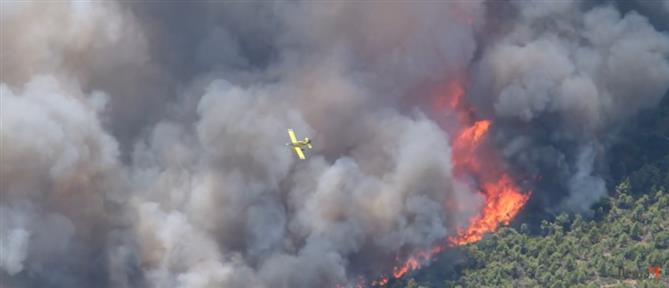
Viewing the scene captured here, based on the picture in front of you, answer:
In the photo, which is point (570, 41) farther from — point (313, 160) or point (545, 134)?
point (313, 160)

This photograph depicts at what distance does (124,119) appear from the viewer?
342 feet

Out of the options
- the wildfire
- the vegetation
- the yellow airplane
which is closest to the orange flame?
the wildfire

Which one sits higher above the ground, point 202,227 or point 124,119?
point 124,119

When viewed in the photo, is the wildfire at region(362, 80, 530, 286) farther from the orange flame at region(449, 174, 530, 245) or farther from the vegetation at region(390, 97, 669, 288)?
the vegetation at region(390, 97, 669, 288)

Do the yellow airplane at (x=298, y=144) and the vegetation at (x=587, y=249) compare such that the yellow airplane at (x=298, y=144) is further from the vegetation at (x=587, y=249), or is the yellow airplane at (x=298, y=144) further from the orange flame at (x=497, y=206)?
the orange flame at (x=497, y=206)

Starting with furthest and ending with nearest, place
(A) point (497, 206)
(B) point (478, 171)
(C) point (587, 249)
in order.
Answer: (B) point (478, 171), (A) point (497, 206), (C) point (587, 249)

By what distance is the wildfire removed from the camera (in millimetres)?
100875

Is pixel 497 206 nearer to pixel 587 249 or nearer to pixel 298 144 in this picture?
pixel 587 249

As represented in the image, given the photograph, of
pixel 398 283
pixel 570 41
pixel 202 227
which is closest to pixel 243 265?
pixel 202 227

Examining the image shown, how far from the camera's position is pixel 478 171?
340 feet

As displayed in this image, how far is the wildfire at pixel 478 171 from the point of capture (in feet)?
331

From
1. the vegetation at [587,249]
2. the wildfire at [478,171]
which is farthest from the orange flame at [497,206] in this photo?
the vegetation at [587,249]

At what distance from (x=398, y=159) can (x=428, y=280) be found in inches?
371

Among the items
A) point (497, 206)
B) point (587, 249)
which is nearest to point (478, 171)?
point (497, 206)
